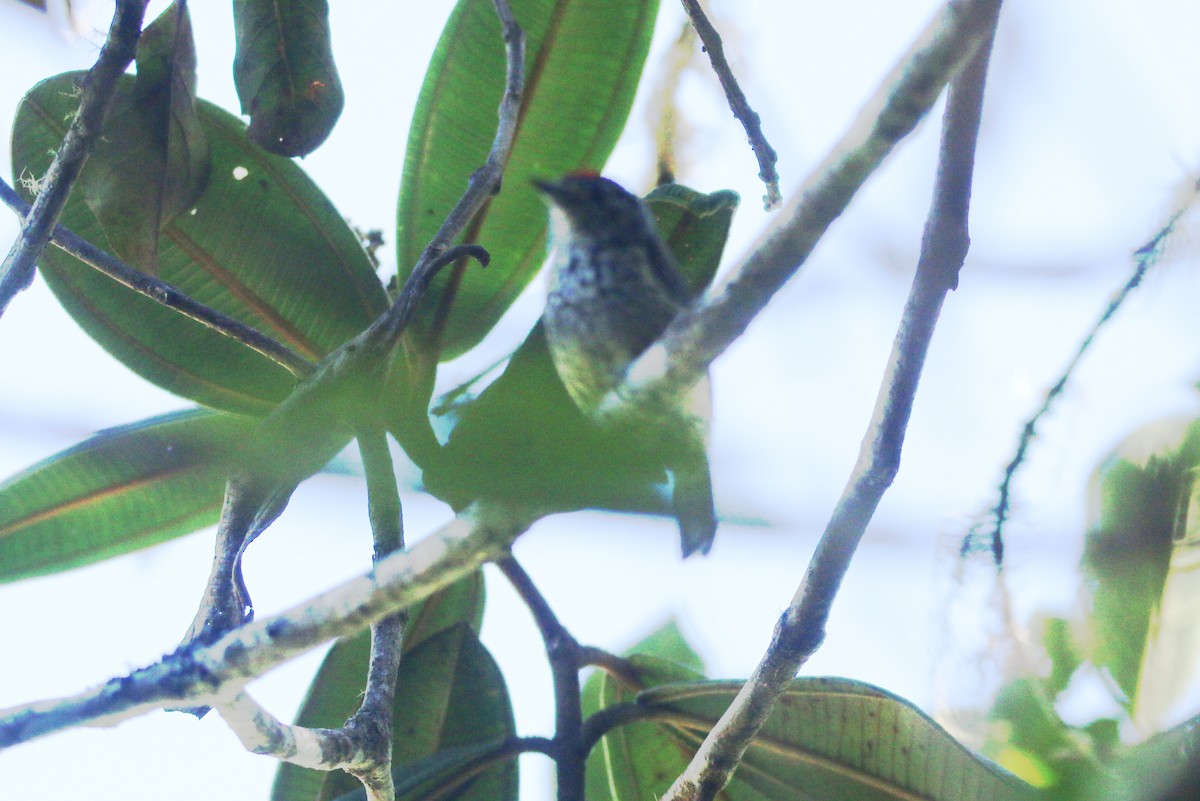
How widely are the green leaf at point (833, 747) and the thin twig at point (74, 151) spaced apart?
1024 mm

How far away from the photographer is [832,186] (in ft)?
2.75

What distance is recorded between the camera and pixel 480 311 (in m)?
1.84

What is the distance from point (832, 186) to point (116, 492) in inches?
59.7

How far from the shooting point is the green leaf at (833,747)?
1.38 m

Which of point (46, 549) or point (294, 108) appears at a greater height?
point (294, 108)

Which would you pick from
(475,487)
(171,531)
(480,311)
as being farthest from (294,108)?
(475,487)

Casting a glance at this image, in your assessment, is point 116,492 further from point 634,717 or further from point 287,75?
point 634,717

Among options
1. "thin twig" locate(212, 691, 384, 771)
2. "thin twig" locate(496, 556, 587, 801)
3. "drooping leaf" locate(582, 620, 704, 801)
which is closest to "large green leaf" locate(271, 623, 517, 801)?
"drooping leaf" locate(582, 620, 704, 801)

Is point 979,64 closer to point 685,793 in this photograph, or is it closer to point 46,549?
point 685,793

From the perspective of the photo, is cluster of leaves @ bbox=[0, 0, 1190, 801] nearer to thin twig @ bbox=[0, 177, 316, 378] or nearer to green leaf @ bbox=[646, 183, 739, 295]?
green leaf @ bbox=[646, 183, 739, 295]

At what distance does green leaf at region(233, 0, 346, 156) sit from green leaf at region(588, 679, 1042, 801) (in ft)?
3.51

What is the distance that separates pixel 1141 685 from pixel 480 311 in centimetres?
116

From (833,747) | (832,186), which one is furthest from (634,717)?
(832,186)

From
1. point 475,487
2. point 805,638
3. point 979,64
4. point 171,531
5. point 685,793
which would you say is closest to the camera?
point 475,487
